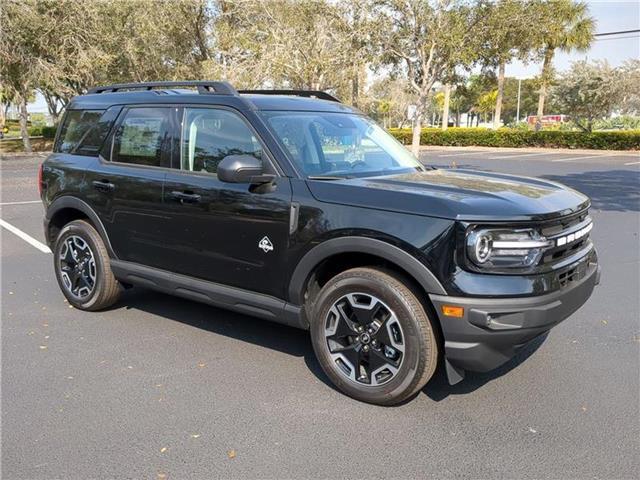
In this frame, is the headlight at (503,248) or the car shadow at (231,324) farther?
the car shadow at (231,324)

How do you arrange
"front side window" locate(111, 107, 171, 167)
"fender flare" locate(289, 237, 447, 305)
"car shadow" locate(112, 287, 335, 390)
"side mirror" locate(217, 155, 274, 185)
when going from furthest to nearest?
"front side window" locate(111, 107, 171, 167)
"car shadow" locate(112, 287, 335, 390)
"side mirror" locate(217, 155, 274, 185)
"fender flare" locate(289, 237, 447, 305)

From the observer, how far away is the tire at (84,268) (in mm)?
5004

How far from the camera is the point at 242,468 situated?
9.46 feet

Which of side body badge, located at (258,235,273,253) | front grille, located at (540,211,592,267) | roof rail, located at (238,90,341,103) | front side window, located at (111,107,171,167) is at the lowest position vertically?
side body badge, located at (258,235,273,253)

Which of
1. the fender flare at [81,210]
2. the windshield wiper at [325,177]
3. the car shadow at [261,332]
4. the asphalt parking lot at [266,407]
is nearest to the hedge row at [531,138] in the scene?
the asphalt parking lot at [266,407]

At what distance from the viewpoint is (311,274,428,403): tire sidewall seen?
10.8ft

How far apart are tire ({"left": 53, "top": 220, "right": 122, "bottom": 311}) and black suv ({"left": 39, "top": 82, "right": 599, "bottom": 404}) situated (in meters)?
0.02

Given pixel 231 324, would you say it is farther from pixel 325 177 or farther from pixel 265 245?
pixel 325 177

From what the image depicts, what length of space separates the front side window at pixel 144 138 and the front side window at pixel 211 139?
0.64 feet

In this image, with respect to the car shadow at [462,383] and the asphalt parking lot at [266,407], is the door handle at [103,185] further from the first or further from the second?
the car shadow at [462,383]

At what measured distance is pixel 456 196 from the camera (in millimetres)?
3303

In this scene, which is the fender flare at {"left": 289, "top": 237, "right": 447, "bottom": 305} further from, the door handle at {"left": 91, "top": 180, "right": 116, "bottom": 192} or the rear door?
the door handle at {"left": 91, "top": 180, "right": 116, "bottom": 192}

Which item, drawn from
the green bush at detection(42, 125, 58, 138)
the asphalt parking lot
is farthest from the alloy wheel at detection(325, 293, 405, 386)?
the green bush at detection(42, 125, 58, 138)

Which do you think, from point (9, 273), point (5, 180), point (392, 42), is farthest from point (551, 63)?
point (9, 273)
